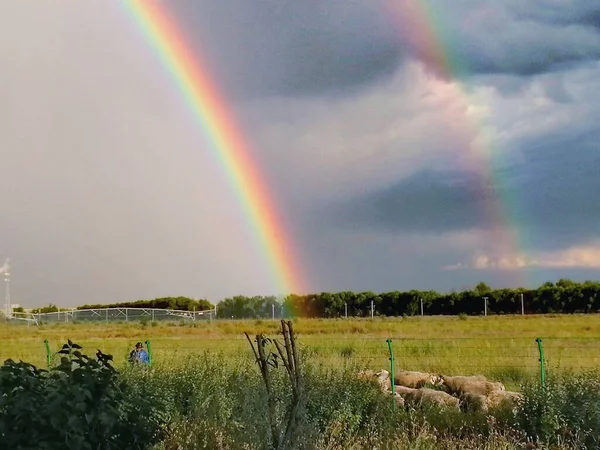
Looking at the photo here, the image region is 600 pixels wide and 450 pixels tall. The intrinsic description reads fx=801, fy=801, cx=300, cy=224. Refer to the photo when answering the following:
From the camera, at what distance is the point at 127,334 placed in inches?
2005

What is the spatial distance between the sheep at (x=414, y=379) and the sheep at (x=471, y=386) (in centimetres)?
73

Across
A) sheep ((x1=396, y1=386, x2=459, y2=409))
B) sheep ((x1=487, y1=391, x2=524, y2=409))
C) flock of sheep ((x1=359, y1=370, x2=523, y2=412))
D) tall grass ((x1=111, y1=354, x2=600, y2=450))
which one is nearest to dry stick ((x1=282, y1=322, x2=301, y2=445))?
tall grass ((x1=111, y1=354, x2=600, y2=450))

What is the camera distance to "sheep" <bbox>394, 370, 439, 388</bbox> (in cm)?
1728

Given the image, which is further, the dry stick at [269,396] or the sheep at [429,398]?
the sheep at [429,398]

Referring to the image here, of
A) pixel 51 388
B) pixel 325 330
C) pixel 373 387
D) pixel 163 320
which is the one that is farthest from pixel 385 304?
pixel 51 388

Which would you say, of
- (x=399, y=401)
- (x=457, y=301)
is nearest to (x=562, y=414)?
(x=399, y=401)

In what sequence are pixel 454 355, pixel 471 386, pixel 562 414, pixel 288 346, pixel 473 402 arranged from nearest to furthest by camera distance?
pixel 288 346 → pixel 562 414 → pixel 473 402 → pixel 471 386 → pixel 454 355

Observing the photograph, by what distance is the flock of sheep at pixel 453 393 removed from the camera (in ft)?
46.0

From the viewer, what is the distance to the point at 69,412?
6.21 metres

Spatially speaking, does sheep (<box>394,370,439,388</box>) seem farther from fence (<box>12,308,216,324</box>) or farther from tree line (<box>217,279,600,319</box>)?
tree line (<box>217,279,600,319</box>)

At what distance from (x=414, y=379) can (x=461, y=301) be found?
278 feet

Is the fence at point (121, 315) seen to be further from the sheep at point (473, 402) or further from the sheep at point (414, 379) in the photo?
the sheep at point (473, 402)

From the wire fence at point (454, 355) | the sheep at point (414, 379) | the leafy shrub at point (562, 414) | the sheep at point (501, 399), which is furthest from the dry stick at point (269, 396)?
the sheep at point (414, 379)

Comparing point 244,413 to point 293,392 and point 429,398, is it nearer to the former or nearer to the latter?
point 293,392
